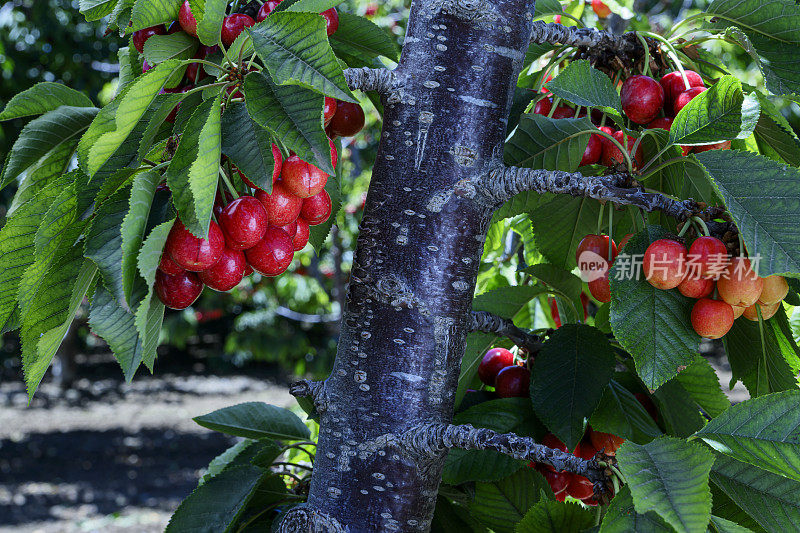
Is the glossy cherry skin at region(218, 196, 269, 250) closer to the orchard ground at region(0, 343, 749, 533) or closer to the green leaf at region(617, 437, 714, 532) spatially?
the green leaf at region(617, 437, 714, 532)

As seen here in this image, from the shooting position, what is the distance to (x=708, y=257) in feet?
2.34

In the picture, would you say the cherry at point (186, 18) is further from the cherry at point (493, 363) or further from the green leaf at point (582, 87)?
the cherry at point (493, 363)

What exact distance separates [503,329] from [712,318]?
1.00ft

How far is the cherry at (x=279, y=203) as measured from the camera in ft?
2.28

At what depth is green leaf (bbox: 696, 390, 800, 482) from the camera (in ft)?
Answer: 2.04

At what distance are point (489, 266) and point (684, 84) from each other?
2.69ft

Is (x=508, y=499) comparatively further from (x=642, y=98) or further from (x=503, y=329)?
(x=642, y=98)

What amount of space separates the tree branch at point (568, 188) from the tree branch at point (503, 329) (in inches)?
7.4

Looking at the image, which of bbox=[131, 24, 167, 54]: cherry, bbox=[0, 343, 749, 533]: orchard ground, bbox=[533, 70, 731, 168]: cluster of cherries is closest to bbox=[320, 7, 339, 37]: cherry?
bbox=[131, 24, 167, 54]: cherry

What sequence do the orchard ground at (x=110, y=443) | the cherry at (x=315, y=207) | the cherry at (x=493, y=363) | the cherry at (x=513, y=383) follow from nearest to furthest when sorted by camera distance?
the cherry at (x=315, y=207), the cherry at (x=513, y=383), the cherry at (x=493, y=363), the orchard ground at (x=110, y=443)

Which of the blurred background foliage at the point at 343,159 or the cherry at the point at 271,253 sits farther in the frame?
the blurred background foliage at the point at 343,159

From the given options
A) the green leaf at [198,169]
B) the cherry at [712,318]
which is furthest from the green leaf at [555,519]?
the green leaf at [198,169]

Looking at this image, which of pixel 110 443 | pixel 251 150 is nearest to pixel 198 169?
pixel 251 150

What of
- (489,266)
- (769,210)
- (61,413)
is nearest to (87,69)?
(61,413)
